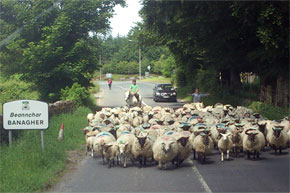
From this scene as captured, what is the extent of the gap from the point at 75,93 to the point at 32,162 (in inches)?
594

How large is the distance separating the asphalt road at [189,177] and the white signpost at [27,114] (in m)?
1.65

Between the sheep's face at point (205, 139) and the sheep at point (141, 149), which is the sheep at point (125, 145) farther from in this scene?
the sheep's face at point (205, 139)

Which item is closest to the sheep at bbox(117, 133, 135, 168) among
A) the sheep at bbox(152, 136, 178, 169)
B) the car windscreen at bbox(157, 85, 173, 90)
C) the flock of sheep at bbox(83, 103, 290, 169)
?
the flock of sheep at bbox(83, 103, 290, 169)

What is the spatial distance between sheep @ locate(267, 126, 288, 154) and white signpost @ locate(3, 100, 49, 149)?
6884 millimetres

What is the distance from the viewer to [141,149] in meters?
11.5

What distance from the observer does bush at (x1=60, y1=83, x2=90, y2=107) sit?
25.3 metres

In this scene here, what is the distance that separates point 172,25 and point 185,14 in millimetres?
1952

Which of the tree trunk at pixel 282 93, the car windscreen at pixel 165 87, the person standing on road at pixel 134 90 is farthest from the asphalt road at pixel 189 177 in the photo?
the car windscreen at pixel 165 87

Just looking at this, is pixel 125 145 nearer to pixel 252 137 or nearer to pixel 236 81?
pixel 252 137

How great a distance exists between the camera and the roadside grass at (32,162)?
358 inches

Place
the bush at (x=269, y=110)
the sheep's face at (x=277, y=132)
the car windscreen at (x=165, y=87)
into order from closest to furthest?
the sheep's face at (x=277, y=132)
the bush at (x=269, y=110)
the car windscreen at (x=165, y=87)

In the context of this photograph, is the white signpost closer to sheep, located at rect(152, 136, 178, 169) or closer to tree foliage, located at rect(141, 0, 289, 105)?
sheep, located at rect(152, 136, 178, 169)

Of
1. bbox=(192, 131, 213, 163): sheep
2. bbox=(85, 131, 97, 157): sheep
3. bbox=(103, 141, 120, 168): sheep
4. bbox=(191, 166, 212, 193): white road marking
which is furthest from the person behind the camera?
bbox=(85, 131, 97, 157): sheep

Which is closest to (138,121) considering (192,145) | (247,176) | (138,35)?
(192,145)
